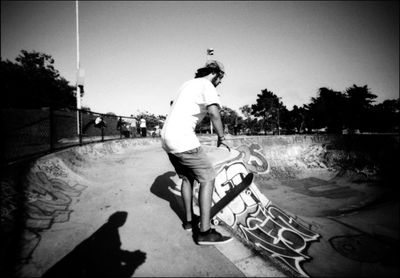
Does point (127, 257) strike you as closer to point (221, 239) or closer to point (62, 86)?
point (221, 239)

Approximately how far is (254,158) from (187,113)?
9584 mm

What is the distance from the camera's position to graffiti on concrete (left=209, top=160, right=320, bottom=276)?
17.1ft

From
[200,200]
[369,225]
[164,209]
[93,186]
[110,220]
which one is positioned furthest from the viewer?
[369,225]

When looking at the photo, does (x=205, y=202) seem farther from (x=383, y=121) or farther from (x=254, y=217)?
(x=383, y=121)

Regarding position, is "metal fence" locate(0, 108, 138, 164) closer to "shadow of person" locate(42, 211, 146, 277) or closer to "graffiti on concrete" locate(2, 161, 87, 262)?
"graffiti on concrete" locate(2, 161, 87, 262)

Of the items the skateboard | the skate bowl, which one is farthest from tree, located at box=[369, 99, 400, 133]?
the skateboard

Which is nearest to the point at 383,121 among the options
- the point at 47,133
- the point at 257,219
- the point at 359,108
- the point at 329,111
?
the point at 359,108

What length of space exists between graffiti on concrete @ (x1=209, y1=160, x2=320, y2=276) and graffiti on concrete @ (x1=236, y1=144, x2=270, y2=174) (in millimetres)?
3509

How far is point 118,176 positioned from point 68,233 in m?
2.60

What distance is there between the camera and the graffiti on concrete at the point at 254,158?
10234 millimetres

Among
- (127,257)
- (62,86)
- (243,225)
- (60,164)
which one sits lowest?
(243,225)

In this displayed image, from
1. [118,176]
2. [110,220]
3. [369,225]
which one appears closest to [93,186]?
[118,176]

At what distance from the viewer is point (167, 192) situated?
12.5ft

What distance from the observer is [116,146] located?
30.4 ft
